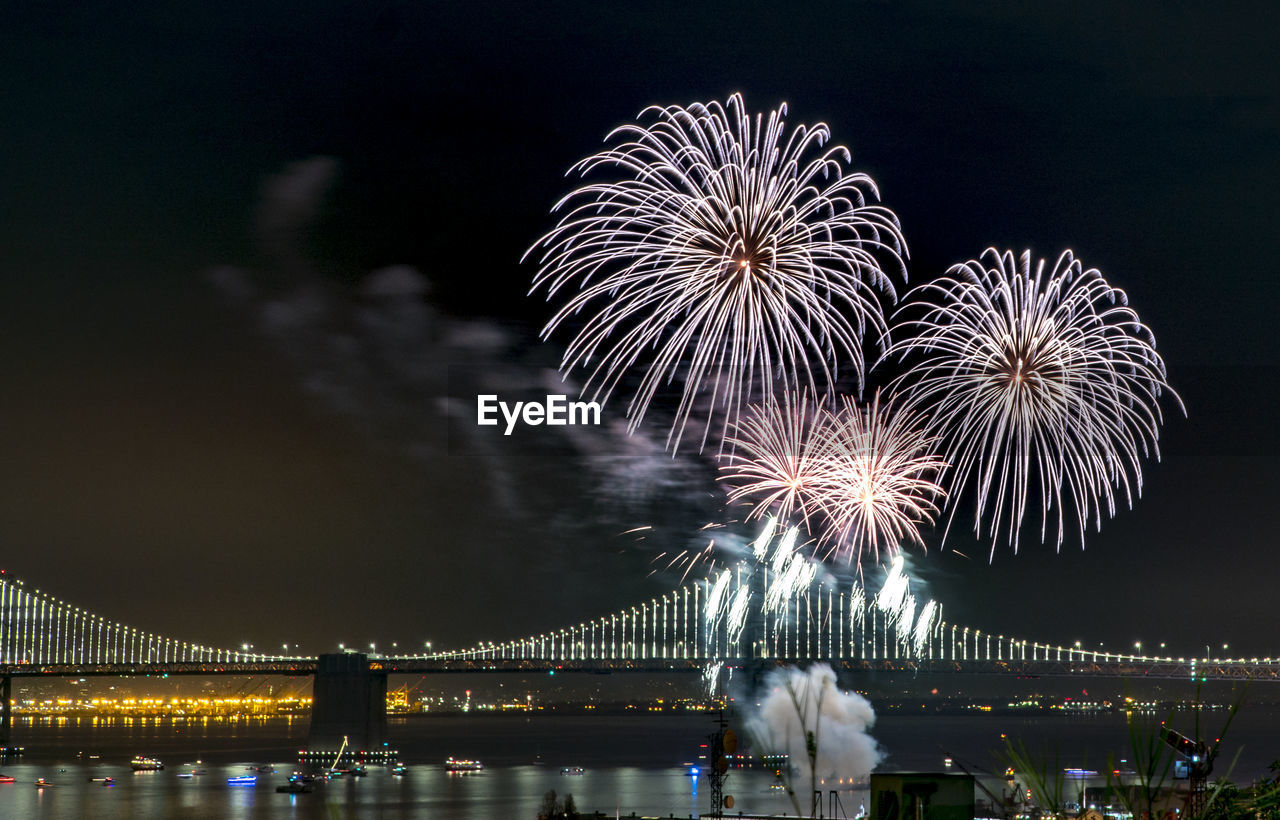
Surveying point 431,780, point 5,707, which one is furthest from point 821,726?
point 5,707

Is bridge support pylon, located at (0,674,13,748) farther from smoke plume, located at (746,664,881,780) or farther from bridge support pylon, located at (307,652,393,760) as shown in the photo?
smoke plume, located at (746,664,881,780)

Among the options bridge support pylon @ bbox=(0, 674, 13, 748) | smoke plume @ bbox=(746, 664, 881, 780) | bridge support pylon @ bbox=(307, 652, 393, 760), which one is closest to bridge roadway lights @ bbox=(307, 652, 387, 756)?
bridge support pylon @ bbox=(307, 652, 393, 760)

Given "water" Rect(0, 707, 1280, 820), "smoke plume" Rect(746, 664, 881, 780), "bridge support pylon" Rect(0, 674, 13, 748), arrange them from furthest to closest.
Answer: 1. "bridge support pylon" Rect(0, 674, 13, 748)
2. "smoke plume" Rect(746, 664, 881, 780)
3. "water" Rect(0, 707, 1280, 820)

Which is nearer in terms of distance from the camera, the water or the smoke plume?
the water

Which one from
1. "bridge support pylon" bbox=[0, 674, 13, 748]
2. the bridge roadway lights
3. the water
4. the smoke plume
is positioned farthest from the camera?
"bridge support pylon" bbox=[0, 674, 13, 748]

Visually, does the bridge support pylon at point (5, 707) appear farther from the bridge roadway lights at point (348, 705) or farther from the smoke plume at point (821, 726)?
the smoke plume at point (821, 726)

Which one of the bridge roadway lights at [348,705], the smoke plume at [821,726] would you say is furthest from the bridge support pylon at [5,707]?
the smoke plume at [821,726]

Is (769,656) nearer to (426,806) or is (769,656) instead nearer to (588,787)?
(588,787)

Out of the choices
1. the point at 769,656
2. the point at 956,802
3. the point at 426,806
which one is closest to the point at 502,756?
the point at 769,656

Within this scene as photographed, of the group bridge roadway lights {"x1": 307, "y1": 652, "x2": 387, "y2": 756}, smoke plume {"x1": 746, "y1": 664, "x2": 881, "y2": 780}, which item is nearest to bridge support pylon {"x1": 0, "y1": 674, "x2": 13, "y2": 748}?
bridge roadway lights {"x1": 307, "y1": 652, "x2": 387, "y2": 756}
